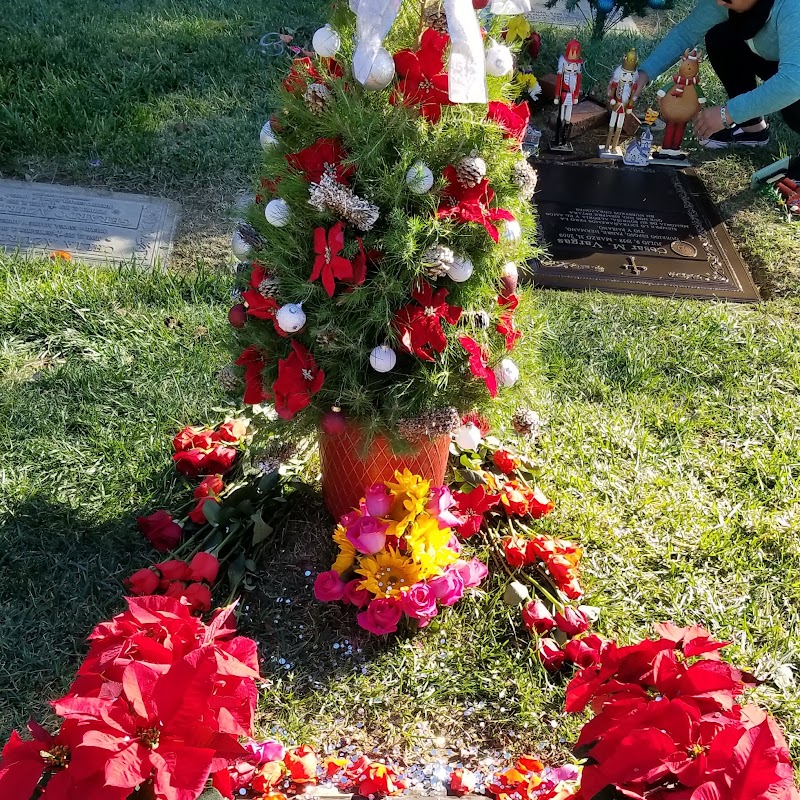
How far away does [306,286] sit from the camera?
6.49 ft

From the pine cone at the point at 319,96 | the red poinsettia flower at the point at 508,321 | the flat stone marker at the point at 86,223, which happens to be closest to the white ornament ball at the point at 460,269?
the red poinsettia flower at the point at 508,321

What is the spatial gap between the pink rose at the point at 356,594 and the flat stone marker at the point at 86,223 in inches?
86.2

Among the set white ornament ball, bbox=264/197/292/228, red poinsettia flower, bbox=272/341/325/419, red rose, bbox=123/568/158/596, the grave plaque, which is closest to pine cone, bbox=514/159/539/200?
white ornament ball, bbox=264/197/292/228

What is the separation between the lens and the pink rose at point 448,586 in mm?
2364

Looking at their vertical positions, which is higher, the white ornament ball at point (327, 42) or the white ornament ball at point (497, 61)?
the white ornament ball at point (327, 42)

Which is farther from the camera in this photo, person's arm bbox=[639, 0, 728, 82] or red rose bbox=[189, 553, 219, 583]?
person's arm bbox=[639, 0, 728, 82]

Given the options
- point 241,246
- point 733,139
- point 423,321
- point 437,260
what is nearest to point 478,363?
point 423,321

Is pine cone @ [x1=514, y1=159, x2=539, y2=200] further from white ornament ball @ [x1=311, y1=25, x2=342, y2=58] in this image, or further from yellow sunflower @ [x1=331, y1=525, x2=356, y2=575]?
yellow sunflower @ [x1=331, y1=525, x2=356, y2=575]

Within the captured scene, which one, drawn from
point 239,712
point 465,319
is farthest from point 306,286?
point 239,712

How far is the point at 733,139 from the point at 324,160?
13.4 feet

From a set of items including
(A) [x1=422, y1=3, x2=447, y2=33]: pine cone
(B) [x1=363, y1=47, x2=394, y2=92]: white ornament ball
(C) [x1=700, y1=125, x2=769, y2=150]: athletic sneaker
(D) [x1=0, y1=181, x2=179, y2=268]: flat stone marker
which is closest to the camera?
(B) [x1=363, y1=47, x2=394, y2=92]: white ornament ball

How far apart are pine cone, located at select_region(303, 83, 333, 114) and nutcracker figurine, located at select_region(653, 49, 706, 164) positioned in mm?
3544

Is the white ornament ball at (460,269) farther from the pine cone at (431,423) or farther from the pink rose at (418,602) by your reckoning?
the pink rose at (418,602)

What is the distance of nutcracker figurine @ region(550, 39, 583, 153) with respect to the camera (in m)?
4.61
